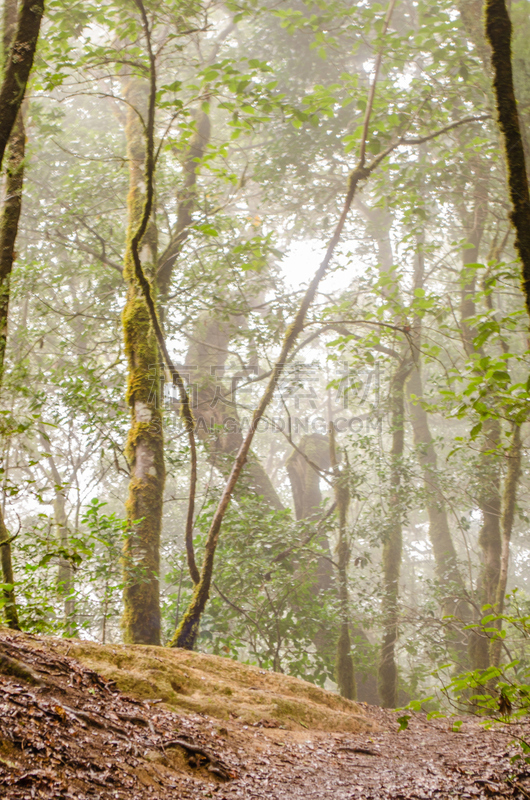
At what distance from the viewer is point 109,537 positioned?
4.96 metres

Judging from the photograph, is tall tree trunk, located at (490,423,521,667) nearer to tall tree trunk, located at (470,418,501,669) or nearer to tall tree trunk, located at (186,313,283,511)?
tall tree trunk, located at (470,418,501,669)

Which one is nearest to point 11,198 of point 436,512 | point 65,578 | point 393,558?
point 65,578

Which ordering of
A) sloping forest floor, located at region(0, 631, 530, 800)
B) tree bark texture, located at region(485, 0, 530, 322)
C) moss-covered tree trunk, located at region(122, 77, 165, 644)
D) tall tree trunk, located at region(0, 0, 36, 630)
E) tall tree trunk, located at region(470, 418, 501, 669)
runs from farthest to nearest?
tall tree trunk, located at region(470, 418, 501, 669) → moss-covered tree trunk, located at region(122, 77, 165, 644) → tall tree trunk, located at region(0, 0, 36, 630) → tree bark texture, located at region(485, 0, 530, 322) → sloping forest floor, located at region(0, 631, 530, 800)

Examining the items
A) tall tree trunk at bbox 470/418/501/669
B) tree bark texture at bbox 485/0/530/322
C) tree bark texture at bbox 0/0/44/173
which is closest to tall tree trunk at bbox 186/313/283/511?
tall tree trunk at bbox 470/418/501/669

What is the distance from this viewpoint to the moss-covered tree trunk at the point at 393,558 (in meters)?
8.78

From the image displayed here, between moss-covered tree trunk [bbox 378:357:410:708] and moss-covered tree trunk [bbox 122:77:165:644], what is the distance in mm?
4840

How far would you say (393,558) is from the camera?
10.5m

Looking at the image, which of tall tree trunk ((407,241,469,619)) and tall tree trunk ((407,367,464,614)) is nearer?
tall tree trunk ((407,241,469,619))

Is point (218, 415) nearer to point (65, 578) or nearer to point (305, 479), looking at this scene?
point (305, 479)

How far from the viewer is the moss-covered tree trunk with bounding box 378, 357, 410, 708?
8781 millimetres

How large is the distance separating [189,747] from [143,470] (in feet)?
11.0

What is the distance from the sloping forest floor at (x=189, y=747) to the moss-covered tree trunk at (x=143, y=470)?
1.02 meters

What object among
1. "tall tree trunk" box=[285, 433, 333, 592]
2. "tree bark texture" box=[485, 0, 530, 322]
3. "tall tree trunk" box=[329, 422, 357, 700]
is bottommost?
"tall tree trunk" box=[329, 422, 357, 700]

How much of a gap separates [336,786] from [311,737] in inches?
53.7
